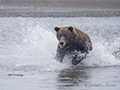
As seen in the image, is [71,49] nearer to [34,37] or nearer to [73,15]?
[34,37]

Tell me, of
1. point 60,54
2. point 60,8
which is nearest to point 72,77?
point 60,54

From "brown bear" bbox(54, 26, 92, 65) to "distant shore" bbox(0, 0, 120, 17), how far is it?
1713cm

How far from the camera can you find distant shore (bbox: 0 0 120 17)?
25.1 m

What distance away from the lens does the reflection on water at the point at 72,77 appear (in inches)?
220

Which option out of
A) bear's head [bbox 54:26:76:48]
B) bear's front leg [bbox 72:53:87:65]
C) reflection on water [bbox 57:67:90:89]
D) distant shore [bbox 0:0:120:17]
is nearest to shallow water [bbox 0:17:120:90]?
reflection on water [bbox 57:67:90:89]

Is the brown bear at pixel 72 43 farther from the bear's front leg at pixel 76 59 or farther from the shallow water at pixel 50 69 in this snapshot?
the shallow water at pixel 50 69

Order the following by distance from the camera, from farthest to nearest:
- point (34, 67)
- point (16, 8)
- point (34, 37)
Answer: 1. point (16, 8)
2. point (34, 37)
3. point (34, 67)

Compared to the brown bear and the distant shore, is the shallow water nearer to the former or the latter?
the brown bear

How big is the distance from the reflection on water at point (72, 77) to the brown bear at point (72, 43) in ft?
1.50

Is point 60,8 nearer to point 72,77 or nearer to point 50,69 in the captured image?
point 50,69

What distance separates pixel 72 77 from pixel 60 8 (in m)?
21.3

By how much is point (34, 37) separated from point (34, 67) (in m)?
2.80

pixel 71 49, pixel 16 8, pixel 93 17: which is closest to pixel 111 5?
pixel 93 17

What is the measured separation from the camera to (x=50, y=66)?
729cm
